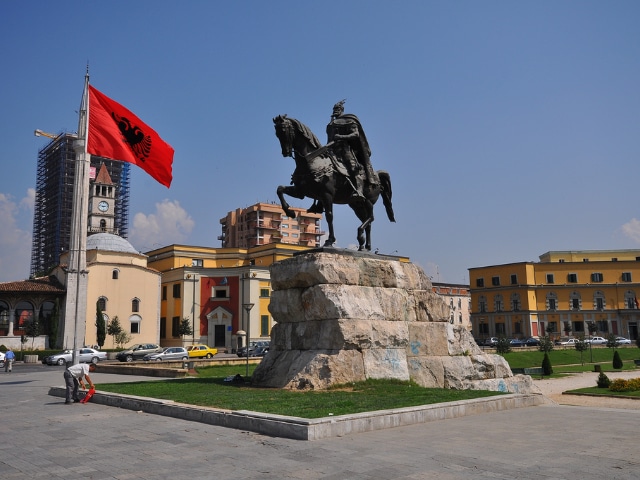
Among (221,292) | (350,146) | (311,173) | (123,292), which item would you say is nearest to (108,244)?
(123,292)

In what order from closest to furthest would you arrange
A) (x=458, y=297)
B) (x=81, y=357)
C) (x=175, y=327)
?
(x=81, y=357)
(x=175, y=327)
(x=458, y=297)

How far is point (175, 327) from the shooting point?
2645 inches

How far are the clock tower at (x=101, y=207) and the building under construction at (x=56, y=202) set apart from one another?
15.9 meters

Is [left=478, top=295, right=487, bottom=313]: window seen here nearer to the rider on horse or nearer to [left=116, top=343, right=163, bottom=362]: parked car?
[left=116, top=343, right=163, bottom=362]: parked car

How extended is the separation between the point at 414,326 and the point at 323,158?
5096 millimetres

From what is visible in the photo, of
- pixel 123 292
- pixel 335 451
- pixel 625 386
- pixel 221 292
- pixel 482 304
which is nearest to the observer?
pixel 335 451

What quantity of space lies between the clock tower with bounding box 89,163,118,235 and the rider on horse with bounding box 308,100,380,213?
2774 inches

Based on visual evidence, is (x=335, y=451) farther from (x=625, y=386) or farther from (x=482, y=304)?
(x=482, y=304)

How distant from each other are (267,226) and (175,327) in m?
49.6

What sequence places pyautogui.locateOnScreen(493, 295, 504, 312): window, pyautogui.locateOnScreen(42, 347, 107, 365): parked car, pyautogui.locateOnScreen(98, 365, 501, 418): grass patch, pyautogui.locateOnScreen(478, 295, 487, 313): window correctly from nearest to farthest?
pyautogui.locateOnScreen(98, 365, 501, 418): grass patch
pyautogui.locateOnScreen(42, 347, 107, 365): parked car
pyautogui.locateOnScreen(493, 295, 504, 312): window
pyautogui.locateOnScreen(478, 295, 487, 313): window

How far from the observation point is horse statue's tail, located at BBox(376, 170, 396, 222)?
18112mm

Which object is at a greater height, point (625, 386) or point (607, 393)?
point (625, 386)

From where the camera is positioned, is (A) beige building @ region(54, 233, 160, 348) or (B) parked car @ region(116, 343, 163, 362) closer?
(B) parked car @ region(116, 343, 163, 362)

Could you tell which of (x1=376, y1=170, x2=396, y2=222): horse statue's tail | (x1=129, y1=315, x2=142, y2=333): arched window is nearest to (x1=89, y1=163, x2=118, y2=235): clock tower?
(x1=129, y1=315, x2=142, y2=333): arched window
